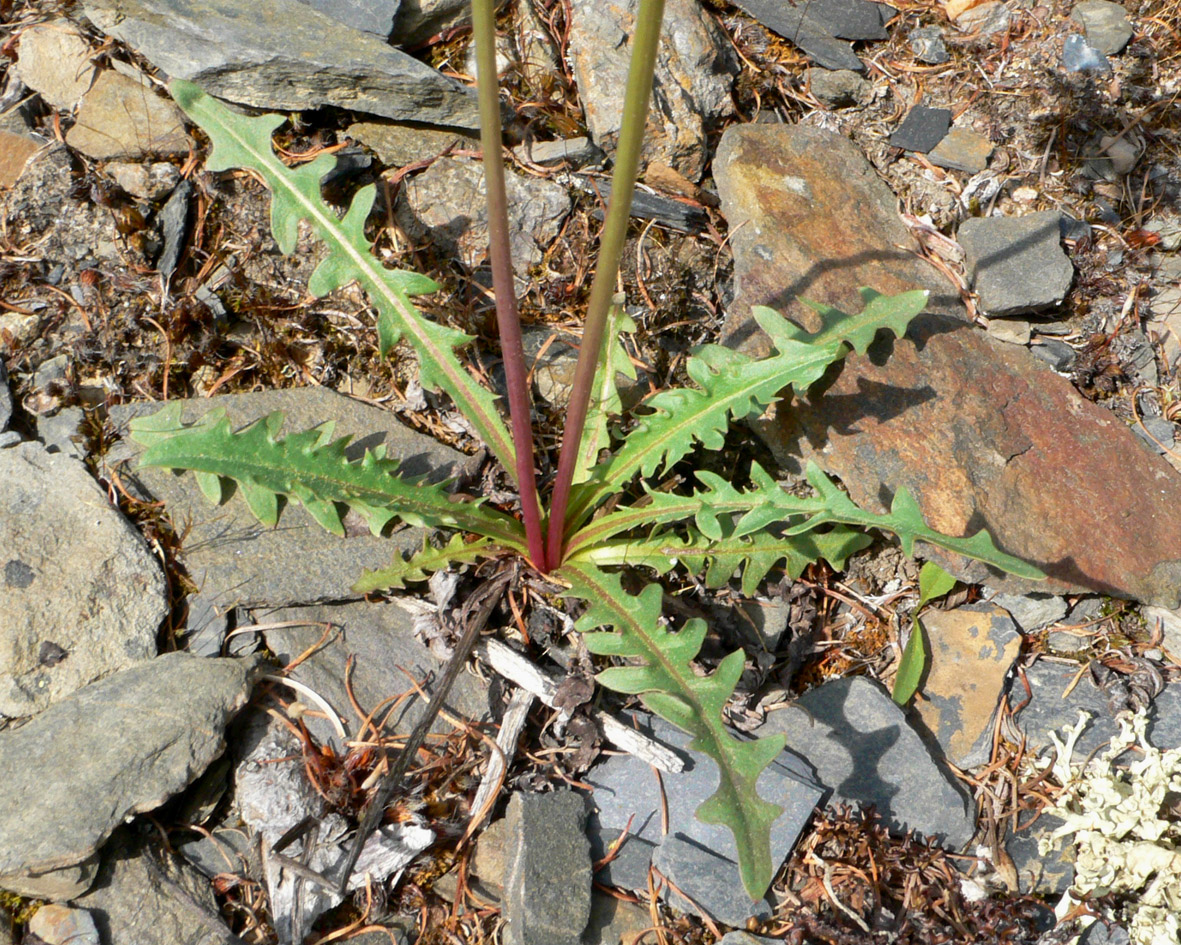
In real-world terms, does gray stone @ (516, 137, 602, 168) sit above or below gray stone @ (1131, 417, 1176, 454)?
above

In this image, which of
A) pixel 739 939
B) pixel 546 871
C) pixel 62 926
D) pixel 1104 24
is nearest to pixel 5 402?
pixel 62 926

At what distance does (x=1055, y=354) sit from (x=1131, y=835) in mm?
1610

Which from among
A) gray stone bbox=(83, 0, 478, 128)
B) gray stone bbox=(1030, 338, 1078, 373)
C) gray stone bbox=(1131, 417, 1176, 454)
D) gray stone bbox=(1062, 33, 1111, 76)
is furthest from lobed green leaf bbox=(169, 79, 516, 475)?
gray stone bbox=(1062, 33, 1111, 76)

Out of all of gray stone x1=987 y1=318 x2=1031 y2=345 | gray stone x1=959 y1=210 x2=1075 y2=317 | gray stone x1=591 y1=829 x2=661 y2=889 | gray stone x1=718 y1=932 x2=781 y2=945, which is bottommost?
gray stone x1=718 y1=932 x2=781 y2=945

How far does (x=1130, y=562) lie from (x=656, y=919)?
1.80 m

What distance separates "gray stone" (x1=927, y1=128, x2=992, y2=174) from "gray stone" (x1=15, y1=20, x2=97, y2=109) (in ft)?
10.3

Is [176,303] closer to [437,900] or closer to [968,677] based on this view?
[437,900]

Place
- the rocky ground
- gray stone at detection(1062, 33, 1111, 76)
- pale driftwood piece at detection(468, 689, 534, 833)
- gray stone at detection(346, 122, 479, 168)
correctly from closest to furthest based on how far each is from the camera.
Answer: the rocky ground, pale driftwood piece at detection(468, 689, 534, 833), gray stone at detection(346, 122, 479, 168), gray stone at detection(1062, 33, 1111, 76)

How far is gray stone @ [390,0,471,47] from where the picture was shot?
11.2 ft

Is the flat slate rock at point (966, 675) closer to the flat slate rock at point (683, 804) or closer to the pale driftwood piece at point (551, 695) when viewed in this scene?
the flat slate rock at point (683, 804)

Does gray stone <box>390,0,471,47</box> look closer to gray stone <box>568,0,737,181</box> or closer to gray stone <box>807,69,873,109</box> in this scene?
gray stone <box>568,0,737,181</box>

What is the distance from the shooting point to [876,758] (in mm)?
2561

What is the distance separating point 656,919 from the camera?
2.34 meters

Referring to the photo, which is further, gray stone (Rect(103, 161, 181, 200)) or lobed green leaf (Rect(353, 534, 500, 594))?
gray stone (Rect(103, 161, 181, 200))
